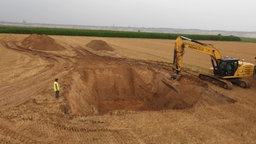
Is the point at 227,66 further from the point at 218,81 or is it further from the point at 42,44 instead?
the point at 42,44

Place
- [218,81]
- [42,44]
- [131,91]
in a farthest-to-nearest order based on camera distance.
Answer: [42,44], [131,91], [218,81]

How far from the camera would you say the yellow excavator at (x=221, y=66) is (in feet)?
49.6

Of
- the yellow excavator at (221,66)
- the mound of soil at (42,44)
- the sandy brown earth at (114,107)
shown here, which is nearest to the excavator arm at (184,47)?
the yellow excavator at (221,66)

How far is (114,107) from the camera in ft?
46.8

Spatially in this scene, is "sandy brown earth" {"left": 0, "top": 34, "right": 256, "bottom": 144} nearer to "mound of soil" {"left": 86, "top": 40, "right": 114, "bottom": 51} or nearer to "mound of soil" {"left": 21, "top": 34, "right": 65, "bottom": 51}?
"mound of soil" {"left": 21, "top": 34, "right": 65, "bottom": 51}

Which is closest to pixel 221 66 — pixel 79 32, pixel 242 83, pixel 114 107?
pixel 242 83

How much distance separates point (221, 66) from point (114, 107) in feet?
21.9

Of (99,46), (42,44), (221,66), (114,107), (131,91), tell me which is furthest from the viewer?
(99,46)

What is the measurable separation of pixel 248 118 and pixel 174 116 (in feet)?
9.70

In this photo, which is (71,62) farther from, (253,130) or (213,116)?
(253,130)

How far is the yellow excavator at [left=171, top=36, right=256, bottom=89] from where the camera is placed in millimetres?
15117

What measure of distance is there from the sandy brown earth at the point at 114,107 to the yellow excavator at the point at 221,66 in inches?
25.8

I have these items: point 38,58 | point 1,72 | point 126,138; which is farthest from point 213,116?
point 38,58

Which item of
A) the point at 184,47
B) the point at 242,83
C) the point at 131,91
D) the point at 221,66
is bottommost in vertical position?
the point at 131,91
